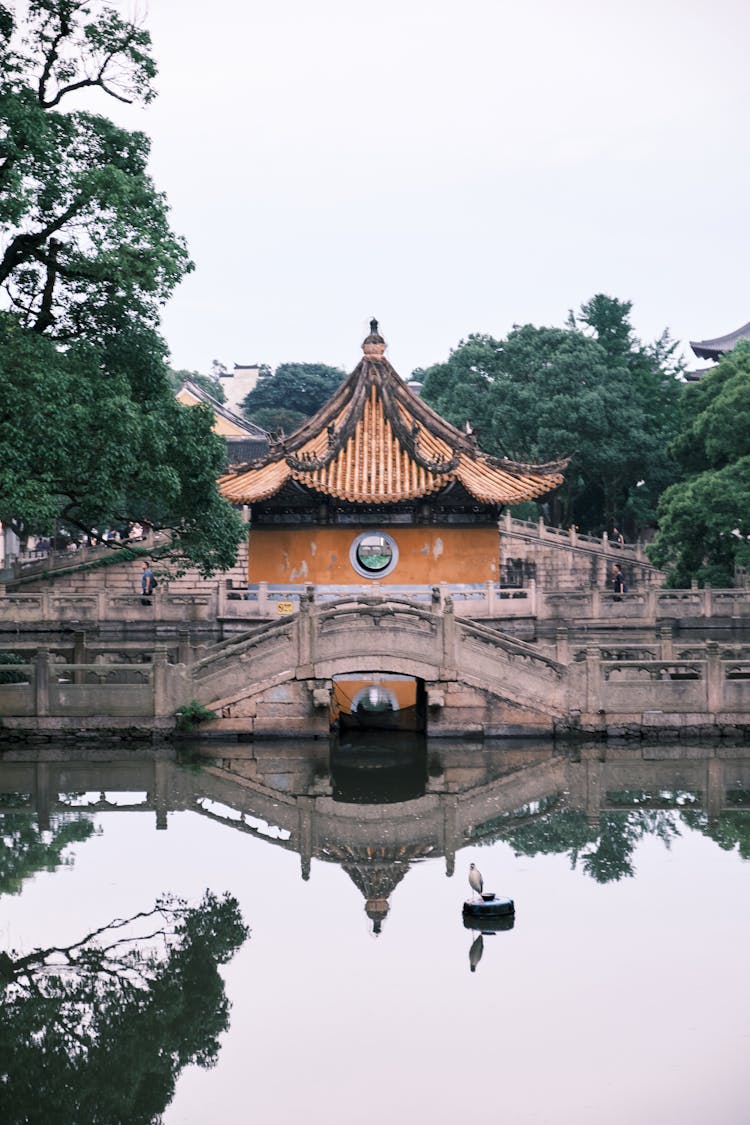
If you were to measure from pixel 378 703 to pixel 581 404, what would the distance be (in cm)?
2584

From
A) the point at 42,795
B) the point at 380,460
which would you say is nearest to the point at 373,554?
the point at 380,460

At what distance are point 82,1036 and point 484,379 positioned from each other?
158 ft

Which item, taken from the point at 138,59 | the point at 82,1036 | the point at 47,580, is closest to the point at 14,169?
the point at 138,59

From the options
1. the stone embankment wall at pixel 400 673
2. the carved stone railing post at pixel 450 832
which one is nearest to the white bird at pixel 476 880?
the carved stone railing post at pixel 450 832

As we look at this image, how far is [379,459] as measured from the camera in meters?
33.7

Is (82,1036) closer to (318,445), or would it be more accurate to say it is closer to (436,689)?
(436,689)

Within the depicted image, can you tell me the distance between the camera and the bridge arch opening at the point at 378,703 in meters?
26.5

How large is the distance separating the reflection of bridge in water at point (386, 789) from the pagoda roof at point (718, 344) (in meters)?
52.2

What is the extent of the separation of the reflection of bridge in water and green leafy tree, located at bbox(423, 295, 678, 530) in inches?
1173

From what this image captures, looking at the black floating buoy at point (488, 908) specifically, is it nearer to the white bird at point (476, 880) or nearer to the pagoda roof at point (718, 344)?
the white bird at point (476, 880)

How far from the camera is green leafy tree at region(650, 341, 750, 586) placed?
117 ft

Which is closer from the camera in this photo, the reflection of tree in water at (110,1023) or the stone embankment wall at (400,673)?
the reflection of tree in water at (110,1023)

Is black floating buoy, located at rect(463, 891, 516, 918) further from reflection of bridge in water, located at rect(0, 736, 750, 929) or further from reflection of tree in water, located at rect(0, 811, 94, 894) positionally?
reflection of tree in water, located at rect(0, 811, 94, 894)

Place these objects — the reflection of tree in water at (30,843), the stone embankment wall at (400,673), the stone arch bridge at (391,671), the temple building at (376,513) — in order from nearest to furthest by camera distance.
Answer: the reflection of tree in water at (30,843) < the stone embankment wall at (400,673) < the stone arch bridge at (391,671) < the temple building at (376,513)
